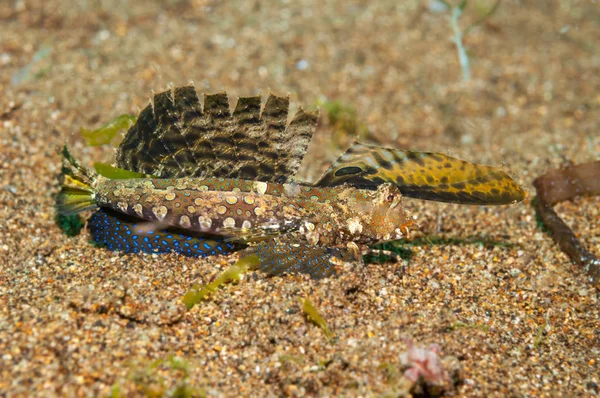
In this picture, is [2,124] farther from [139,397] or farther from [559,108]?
[559,108]

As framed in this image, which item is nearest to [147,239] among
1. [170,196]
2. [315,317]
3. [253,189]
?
[170,196]

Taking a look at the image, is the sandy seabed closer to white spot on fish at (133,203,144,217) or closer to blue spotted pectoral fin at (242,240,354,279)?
blue spotted pectoral fin at (242,240,354,279)

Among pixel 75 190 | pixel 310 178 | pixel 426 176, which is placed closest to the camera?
pixel 426 176

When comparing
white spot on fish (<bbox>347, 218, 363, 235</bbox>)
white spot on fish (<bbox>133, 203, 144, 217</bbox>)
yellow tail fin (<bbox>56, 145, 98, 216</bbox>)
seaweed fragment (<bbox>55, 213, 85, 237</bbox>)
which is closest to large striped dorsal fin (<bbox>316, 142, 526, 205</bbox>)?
white spot on fish (<bbox>347, 218, 363, 235</bbox>)

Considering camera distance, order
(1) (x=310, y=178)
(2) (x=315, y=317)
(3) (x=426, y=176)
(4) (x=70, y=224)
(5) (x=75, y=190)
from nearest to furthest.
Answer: (2) (x=315, y=317) → (3) (x=426, y=176) → (5) (x=75, y=190) → (4) (x=70, y=224) → (1) (x=310, y=178)

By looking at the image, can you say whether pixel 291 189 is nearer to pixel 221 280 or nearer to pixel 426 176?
pixel 221 280

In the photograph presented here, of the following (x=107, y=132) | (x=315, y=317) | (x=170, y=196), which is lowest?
(x=315, y=317)
